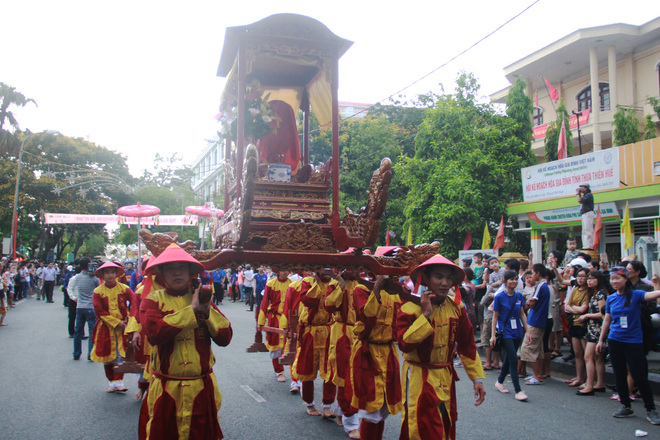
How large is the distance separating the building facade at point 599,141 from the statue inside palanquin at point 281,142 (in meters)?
8.93

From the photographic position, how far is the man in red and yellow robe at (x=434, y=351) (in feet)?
13.3

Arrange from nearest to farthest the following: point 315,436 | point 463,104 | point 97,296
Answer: point 315,436 < point 97,296 < point 463,104

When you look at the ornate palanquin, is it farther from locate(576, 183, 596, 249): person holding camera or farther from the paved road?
locate(576, 183, 596, 249): person holding camera

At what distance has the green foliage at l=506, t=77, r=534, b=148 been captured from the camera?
64.6 feet

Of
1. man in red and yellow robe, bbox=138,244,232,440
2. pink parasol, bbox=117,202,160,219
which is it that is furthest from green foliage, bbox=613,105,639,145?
→ man in red and yellow robe, bbox=138,244,232,440

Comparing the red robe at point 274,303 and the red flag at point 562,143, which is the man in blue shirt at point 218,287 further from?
the red flag at point 562,143

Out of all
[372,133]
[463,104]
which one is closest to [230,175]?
[463,104]

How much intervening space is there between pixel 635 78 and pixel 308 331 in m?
22.2

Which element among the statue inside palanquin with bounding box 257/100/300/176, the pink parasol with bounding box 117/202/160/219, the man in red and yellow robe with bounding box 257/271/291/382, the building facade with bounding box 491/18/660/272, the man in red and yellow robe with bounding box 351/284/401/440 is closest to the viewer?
the man in red and yellow robe with bounding box 351/284/401/440

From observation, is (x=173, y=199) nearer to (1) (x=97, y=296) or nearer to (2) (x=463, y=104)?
(2) (x=463, y=104)

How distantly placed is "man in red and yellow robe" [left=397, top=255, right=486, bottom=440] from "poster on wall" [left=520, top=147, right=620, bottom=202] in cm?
1281

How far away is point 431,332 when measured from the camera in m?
4.07

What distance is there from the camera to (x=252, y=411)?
654cm

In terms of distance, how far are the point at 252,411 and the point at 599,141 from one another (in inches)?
829
